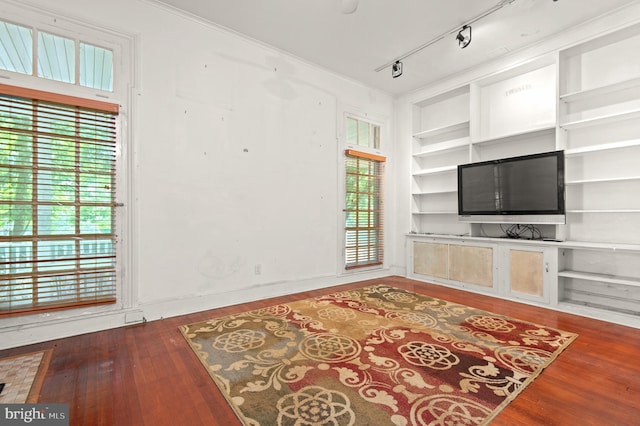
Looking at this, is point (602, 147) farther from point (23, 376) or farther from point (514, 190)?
point (23, 376)

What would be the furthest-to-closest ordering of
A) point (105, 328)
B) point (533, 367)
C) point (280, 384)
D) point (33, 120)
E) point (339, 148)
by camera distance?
point (339, 148) → point (105, 328) → point (33, 120) → point (533, 367) → point (280, 384)

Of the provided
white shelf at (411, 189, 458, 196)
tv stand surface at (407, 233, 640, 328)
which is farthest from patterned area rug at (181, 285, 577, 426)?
white shelf at (411, 189, 458, 196)

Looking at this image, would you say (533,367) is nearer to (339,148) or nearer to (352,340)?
(352,340)

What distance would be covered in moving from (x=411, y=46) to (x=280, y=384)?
414 centimetres

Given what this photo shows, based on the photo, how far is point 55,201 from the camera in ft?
8.45

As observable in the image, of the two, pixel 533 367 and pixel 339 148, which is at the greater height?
pixel 339 148

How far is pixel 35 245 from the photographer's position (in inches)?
97.8

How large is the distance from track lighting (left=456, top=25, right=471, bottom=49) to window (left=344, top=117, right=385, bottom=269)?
184 centimetres

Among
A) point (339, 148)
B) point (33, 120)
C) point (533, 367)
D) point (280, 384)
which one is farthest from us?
point (339, 148)

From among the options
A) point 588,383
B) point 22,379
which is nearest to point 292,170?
point 22,379

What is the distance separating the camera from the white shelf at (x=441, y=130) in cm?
461

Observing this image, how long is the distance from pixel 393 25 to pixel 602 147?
2.70m

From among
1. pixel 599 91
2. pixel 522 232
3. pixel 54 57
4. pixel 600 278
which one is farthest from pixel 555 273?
pixel 54 57

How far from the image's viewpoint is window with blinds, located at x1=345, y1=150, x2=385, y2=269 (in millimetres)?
4758
